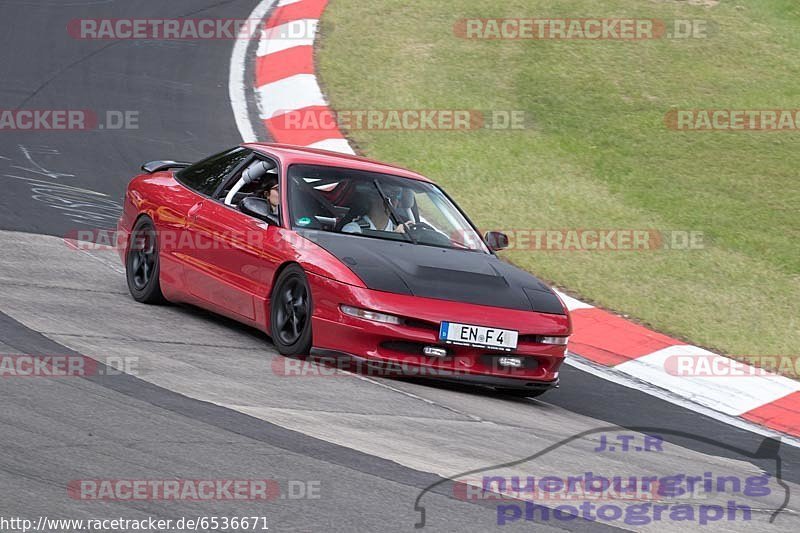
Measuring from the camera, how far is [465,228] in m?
8.94

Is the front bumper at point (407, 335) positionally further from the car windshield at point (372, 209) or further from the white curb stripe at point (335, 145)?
the white curb stripe at point (335, 145)

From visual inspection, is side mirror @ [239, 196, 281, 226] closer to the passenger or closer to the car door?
the car door

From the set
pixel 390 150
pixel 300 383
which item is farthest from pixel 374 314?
pixel 390 150

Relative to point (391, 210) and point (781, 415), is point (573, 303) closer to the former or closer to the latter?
point (781, 415)

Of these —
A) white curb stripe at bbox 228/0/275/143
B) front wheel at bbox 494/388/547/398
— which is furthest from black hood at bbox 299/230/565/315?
white curb stripe at bbox 228/0/275/143

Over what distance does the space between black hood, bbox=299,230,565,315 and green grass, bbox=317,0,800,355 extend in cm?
259

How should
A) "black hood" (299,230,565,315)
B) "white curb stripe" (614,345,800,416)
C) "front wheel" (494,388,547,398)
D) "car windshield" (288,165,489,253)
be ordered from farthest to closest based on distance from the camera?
"white curb stripe" (614,345,800,416)
"car windshield" (288,165,489,253)
"front wheel" (494,388,547,398)
"black hood" (299,230,565,315)

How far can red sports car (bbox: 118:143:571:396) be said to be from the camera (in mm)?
7402

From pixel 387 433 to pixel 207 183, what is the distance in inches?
137

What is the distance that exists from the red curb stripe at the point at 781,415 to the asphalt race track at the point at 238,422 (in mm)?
428

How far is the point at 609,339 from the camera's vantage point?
9.92m

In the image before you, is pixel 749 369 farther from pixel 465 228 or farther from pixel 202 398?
pixel 202 398

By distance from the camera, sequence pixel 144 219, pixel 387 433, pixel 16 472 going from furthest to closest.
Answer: pixel 144 219 < pixel 387 433 < pixel 16 472

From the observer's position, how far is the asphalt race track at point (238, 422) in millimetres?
5004
